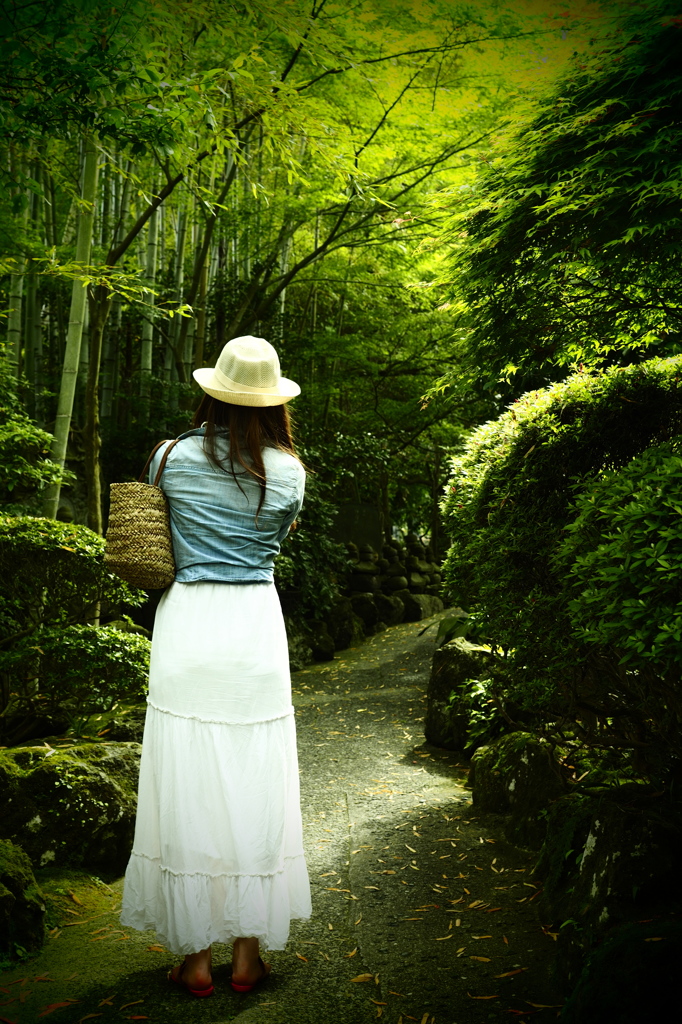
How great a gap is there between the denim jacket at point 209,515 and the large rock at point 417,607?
954 centimetres

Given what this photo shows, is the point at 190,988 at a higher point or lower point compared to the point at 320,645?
higher

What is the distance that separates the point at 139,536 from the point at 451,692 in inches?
147

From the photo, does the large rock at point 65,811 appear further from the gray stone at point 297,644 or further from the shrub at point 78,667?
the gray stone at point 297,644

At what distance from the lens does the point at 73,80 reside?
283 cm

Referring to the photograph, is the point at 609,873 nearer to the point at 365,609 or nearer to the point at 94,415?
the point at 94,415

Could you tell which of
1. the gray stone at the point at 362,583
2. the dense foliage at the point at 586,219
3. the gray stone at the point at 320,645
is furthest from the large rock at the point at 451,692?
the gray stone at the point at 362,583

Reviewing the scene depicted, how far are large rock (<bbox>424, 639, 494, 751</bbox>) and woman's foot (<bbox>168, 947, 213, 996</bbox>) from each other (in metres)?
3.03

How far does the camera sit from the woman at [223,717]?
88.0 inches

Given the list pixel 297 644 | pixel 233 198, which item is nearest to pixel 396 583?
pixel 297 644

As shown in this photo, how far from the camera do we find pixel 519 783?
3652mm

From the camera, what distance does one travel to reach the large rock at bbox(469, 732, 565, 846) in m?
3.44

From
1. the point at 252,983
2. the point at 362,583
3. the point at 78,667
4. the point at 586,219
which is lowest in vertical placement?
the point at 362,583

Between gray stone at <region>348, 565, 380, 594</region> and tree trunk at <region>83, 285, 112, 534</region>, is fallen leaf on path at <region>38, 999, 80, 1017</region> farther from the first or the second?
gray stone at <region>348, 565, 380, 594</region>

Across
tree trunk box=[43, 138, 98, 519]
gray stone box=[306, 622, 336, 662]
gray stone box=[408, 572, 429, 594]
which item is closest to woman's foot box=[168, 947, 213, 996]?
tree trunk box=[43, 138, 98, 519]
